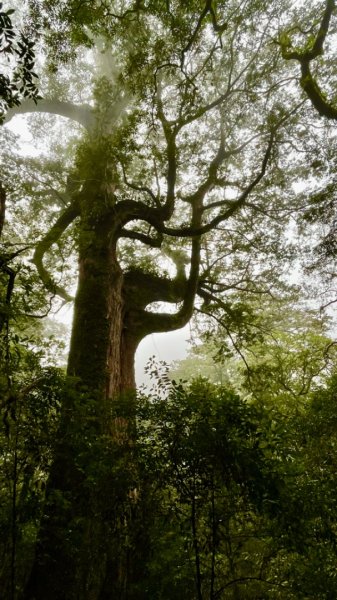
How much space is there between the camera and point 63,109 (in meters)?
12.6

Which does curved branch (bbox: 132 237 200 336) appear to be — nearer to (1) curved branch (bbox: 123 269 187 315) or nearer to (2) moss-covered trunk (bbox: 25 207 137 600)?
(1) curved branch (bbox: 123 269 187 315)

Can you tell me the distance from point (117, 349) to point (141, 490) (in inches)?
134

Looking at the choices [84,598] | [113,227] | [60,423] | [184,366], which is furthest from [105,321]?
[184,366]

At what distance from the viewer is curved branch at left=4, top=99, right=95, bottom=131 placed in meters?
12.3

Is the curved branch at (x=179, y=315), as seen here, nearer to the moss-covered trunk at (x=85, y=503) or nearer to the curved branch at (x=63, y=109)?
the moss-covered trunk at (x=85, y=503)

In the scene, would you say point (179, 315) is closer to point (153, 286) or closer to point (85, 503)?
point (153, 286)

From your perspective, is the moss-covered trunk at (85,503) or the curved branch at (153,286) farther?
the curved branch at (153,286)

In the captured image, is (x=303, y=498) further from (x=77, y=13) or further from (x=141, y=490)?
(x=77, y=13)

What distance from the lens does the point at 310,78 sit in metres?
5.63

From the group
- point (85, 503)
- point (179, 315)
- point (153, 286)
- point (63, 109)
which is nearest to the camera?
point (85, 503)

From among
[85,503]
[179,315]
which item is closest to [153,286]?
[179,315]

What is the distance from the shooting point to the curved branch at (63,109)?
40.3 feet

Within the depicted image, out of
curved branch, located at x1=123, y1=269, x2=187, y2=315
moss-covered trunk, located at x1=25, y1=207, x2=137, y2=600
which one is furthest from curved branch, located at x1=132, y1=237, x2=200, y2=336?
moss-covered trunk, located at x1=25, y1=207, x2=137, y2=600

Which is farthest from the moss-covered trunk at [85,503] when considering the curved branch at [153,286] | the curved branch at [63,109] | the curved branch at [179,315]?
the curved branch at [63,109]
